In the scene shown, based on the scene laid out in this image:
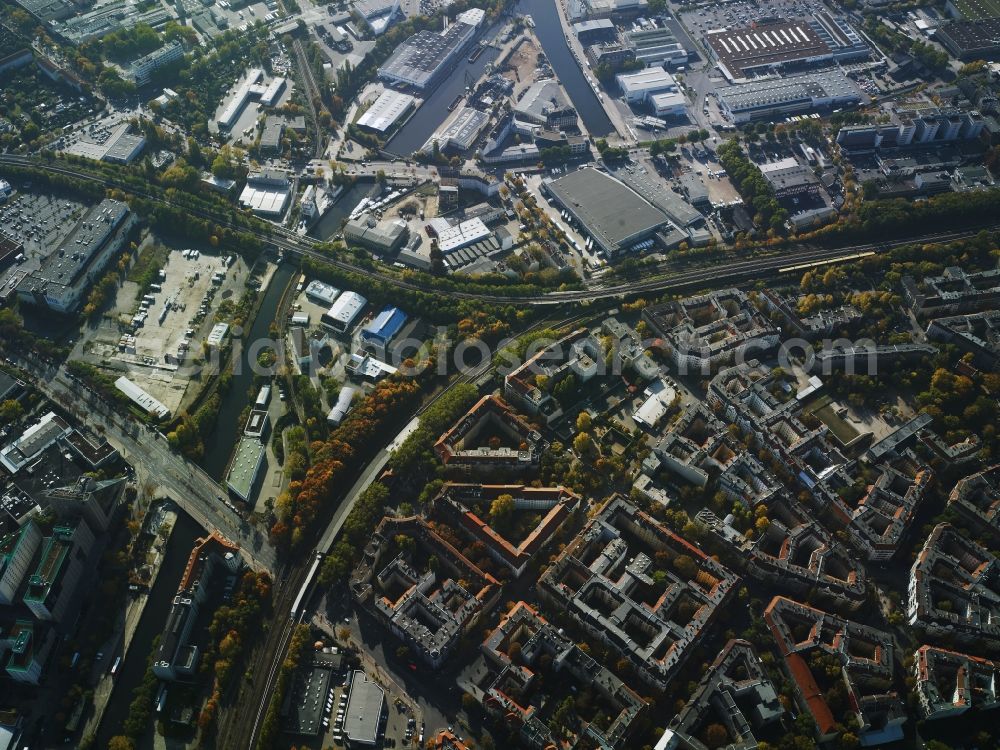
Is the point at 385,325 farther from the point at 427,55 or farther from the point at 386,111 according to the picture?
the point at 427,55

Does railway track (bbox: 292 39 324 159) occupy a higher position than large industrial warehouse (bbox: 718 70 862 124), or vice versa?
large industrial warehouse (bbox: 718 70 862 124)

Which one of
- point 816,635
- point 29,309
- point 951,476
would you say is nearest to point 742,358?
point 951,476

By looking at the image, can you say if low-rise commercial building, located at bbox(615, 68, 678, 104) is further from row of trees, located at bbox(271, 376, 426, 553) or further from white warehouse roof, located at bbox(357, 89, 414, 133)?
row of trees, located at bbox(271, 376, 426, 553)

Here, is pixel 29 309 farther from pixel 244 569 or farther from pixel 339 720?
pixel 339 720

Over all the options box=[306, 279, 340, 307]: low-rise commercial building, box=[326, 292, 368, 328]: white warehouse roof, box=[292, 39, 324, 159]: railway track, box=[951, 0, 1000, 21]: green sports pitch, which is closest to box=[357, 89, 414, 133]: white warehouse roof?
box=[292, 39, 324, 159]: railway track

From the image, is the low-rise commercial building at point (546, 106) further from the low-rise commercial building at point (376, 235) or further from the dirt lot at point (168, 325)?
the dirt lot at point (168, 325)

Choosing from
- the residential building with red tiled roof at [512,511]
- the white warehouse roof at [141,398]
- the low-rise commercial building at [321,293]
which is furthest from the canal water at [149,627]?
the low-rise commercial building at [321,293]
